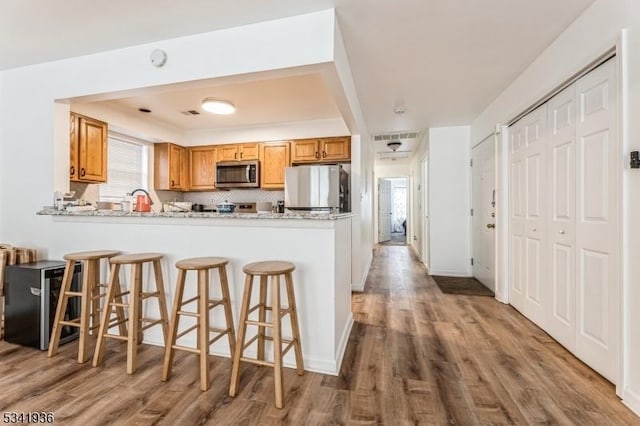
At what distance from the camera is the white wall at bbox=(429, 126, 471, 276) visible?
4.67 m

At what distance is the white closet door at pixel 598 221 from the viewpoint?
1752 mm

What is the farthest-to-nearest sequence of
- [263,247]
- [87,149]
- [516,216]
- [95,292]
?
[87,149] → [516,216] → [95,292] → [263,247]

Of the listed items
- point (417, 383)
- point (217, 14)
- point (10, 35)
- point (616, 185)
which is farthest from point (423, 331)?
point (10, 35)

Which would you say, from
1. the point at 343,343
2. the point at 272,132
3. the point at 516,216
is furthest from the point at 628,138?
the point at 272,132

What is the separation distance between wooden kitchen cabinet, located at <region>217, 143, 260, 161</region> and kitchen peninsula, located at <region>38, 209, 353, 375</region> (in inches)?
98.8

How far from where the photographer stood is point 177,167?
484 cm

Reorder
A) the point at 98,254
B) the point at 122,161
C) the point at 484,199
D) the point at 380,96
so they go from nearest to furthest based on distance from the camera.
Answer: the point at 98,254 → the point at 380,96 → the point at 484,199 → the point at 122,161

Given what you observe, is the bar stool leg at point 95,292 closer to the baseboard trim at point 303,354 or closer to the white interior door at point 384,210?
the baseboard trim at point 303,354

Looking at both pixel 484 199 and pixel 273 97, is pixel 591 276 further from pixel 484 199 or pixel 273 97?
pixel 273 97

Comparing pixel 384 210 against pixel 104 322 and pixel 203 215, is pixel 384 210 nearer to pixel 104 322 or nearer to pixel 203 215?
pixel 203 215

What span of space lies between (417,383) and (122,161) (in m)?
4.63

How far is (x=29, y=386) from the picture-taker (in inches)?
69.6

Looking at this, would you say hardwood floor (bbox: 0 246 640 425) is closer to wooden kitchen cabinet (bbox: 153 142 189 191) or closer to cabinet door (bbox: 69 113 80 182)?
cabinet door (bbox: 69 113 80 182)

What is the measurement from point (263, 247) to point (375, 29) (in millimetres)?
1776
